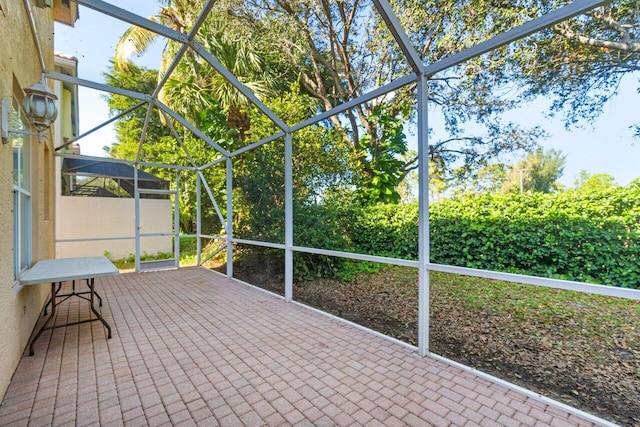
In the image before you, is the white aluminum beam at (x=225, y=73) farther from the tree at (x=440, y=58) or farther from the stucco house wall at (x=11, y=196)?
the tree at (x=440, y=58)

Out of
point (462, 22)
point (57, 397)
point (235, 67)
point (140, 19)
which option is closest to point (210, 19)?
point (235, 67)

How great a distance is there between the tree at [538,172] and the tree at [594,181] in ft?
0.57

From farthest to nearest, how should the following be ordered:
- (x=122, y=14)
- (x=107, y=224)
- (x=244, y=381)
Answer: (x=107, y=224)
(x=122, y=14)
(x=244, y=381)

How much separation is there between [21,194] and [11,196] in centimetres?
94

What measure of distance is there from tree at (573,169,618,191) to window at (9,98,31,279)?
5376 millimetres

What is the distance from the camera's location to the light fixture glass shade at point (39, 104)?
2744 millimetres

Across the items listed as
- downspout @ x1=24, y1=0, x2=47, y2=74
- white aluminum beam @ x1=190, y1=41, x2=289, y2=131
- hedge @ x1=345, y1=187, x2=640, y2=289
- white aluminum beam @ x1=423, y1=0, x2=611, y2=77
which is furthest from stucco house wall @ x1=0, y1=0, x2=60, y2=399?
hedge @ x1=345, y1=187, x2=640, y2=289

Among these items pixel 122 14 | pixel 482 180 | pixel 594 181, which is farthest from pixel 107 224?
pixel 594 181

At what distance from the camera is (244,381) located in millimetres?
2465

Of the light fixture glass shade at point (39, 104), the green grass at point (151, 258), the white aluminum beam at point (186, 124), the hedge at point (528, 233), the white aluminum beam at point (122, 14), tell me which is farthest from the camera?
the green grass at point (151, 258)

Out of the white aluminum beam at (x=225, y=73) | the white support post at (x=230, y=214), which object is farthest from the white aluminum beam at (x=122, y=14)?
the white support post at (x=230, y=214)

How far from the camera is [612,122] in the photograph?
2688 millimetres

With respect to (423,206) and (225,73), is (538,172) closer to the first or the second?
(423,206)

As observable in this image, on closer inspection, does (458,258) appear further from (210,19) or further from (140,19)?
(210,19)
